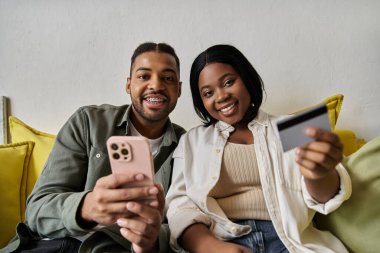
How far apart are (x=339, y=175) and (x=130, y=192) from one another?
1.54ft

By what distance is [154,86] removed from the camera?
951 millimetres

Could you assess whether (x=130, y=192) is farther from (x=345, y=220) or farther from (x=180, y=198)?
(x=345, y=220)

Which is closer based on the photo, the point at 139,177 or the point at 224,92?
the point at 139,177

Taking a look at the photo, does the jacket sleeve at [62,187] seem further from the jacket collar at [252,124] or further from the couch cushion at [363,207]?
the couch cushion at [363,207]

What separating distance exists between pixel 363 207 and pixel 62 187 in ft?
2.55

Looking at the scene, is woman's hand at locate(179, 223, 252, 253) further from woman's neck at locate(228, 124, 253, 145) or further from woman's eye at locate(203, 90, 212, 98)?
woman's eye at locate(203, 90, 212, 98)

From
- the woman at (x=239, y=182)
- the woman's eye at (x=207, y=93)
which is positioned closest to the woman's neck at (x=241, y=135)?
the woman at (x=239, y=182)

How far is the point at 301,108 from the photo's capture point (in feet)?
4.12

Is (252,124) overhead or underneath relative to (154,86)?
underneath

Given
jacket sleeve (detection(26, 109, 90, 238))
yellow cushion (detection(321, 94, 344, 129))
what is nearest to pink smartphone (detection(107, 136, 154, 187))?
jacket sleeve (detection(26, 109, 90, 238))

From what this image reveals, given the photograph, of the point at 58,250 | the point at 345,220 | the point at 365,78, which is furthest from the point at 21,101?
the point at 365,78

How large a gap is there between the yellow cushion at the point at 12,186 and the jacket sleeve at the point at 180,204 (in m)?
0.54

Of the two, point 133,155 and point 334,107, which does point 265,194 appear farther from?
point 334,107

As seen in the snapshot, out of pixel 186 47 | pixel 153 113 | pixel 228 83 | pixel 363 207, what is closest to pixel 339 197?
pixel 363 207
